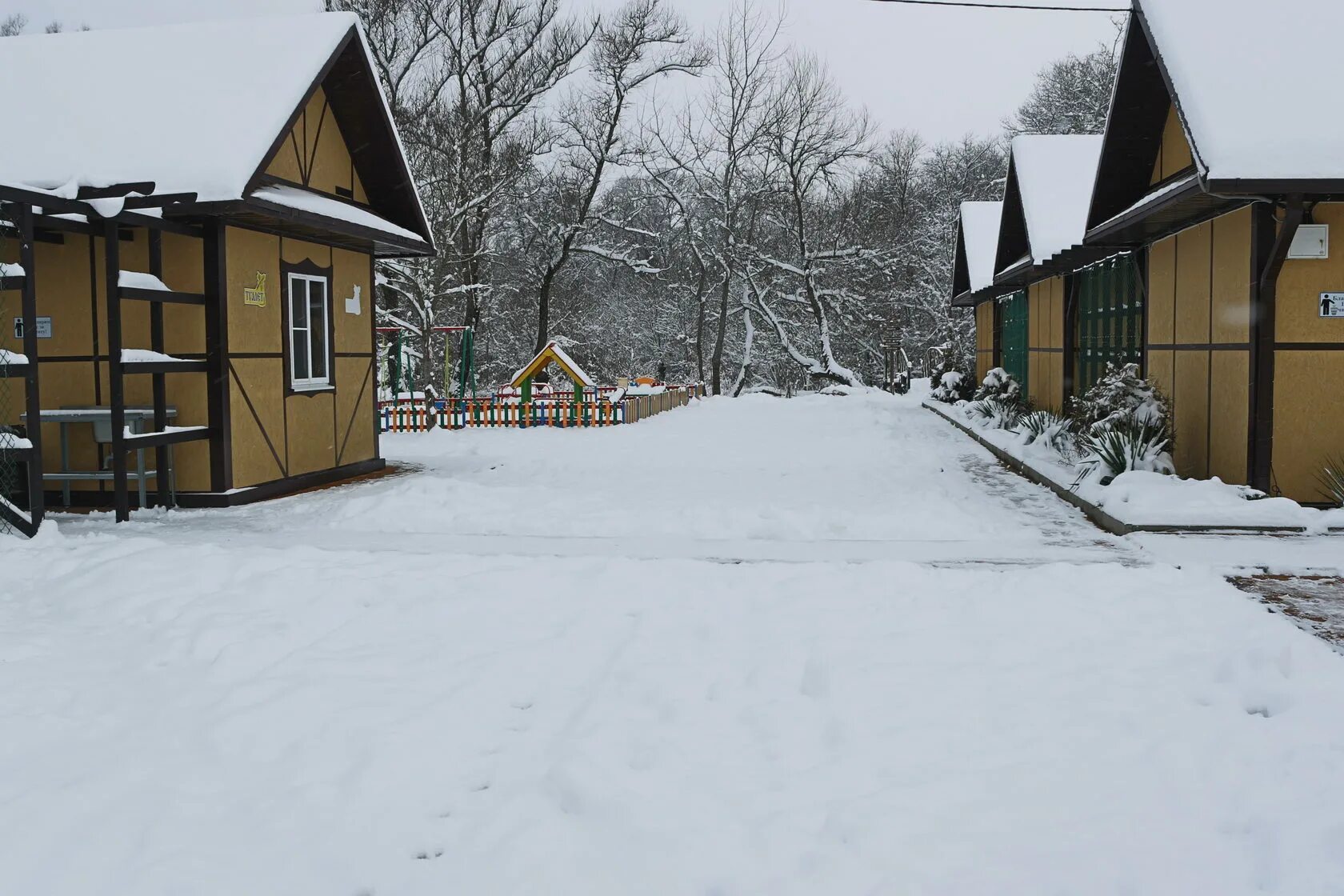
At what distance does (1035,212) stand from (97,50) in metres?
14.1

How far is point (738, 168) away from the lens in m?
39.2

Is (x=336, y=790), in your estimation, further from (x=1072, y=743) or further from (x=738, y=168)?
(x=738, y=168)

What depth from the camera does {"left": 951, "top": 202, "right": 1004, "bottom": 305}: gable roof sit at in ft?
84.1

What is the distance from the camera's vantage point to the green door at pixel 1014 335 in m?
21.5

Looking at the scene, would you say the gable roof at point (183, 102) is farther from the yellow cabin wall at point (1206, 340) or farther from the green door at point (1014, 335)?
the green door at point (1014, 335)

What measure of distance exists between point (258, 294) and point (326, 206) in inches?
56.4

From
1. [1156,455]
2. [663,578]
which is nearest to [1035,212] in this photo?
[1156,455]

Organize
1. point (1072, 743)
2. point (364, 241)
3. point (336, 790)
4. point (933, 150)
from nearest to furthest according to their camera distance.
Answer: point (336, 790) < point (1072, 743) < point (364, 241) < point (933, 150)

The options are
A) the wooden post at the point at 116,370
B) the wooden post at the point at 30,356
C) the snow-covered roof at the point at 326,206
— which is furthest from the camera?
the snow-covered roof at the point at 326,206

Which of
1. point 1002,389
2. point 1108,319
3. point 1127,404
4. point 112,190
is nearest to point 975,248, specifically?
point 1002,389

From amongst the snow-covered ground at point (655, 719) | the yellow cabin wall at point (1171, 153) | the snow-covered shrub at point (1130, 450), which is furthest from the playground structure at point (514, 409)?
the snow-covered shrub at point (1130, 450)

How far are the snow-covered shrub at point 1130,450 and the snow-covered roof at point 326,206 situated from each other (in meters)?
8.77

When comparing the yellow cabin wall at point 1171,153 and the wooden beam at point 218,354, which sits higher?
the yellow cabin wall at point 1171,153

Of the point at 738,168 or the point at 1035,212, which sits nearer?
the point at 1035,212
